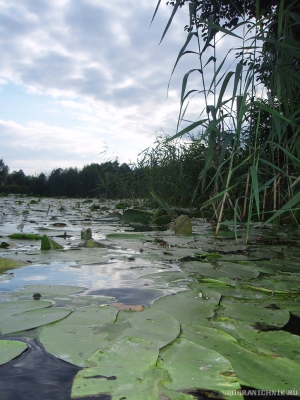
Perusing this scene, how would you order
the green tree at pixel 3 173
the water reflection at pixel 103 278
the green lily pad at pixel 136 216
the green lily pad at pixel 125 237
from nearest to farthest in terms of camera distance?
the water reflection at pixel 103 278 → the green lily pad at pixel 125 237 → the green lily pad at pixel 136 216 → the green tree at pixel 3 173

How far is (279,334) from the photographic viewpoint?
799mm

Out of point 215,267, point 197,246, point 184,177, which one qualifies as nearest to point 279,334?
point 215,267

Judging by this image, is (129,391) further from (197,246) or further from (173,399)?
(197,246)

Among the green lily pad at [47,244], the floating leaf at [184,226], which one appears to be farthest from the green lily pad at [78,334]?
the floating leaf at [184,226]

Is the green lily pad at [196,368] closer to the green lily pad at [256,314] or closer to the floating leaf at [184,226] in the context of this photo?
the green lily pad at [256,314]

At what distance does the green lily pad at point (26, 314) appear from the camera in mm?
800

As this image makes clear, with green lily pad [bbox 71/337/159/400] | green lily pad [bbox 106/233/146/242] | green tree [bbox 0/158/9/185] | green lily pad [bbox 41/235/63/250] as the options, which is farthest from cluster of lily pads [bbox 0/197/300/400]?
green tree [bbox 0/158/9/185]

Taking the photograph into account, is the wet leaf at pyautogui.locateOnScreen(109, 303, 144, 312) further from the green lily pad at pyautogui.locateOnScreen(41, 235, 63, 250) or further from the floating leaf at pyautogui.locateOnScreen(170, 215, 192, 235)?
the floating leaf at pyautogui.locateOnScreen(170, 215, 192, 235)

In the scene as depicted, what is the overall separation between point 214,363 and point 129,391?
0.55 feet

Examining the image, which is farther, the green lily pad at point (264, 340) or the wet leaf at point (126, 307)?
the wet leaf at point (126, 307)

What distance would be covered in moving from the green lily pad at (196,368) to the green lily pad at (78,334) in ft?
0.48

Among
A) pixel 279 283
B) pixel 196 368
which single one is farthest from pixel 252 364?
pixel 279 283

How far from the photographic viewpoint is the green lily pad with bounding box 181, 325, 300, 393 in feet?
1.93

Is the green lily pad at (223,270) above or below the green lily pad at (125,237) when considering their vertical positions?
below
